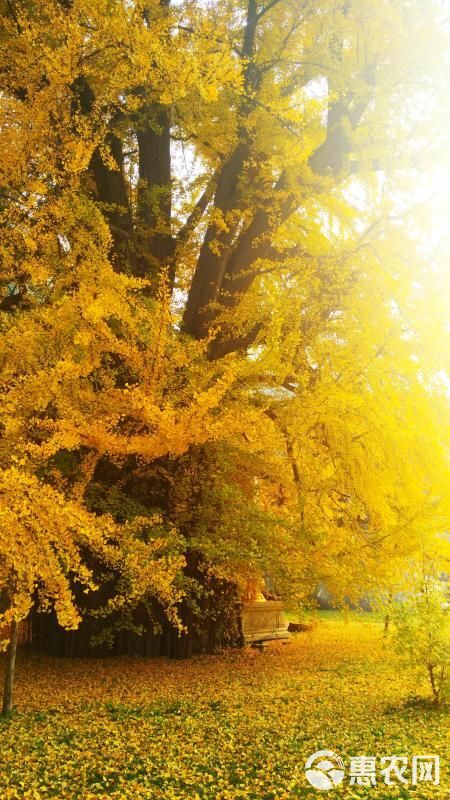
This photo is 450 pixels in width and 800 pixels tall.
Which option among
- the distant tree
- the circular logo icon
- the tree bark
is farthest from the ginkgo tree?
the circular logo icon

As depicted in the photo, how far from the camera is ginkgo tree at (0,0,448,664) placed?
20.0 ft

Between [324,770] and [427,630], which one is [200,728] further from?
[427,630]

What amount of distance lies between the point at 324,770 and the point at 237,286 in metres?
6.20

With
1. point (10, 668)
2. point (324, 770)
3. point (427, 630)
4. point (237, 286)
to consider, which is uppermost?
point (237, 286)

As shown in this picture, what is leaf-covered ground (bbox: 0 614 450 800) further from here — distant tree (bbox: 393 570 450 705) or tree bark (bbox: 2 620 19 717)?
distant tree (bbox: 393 570 450 705)

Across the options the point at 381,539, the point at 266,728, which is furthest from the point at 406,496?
the point at 266,728

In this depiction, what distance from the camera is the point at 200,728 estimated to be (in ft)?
16.4

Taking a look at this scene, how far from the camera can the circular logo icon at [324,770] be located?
3893 mm

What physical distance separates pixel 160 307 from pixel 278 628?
7.12 meters

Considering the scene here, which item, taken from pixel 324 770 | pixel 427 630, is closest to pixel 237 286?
pixel 427 630

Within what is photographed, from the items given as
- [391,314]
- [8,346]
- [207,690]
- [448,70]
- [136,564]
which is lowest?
[207,690]

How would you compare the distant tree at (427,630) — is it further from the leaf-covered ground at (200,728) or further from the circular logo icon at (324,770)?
the circular logo icon at (324,770)

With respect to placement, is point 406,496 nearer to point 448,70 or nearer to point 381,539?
point 381,539

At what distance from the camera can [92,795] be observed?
362cm
